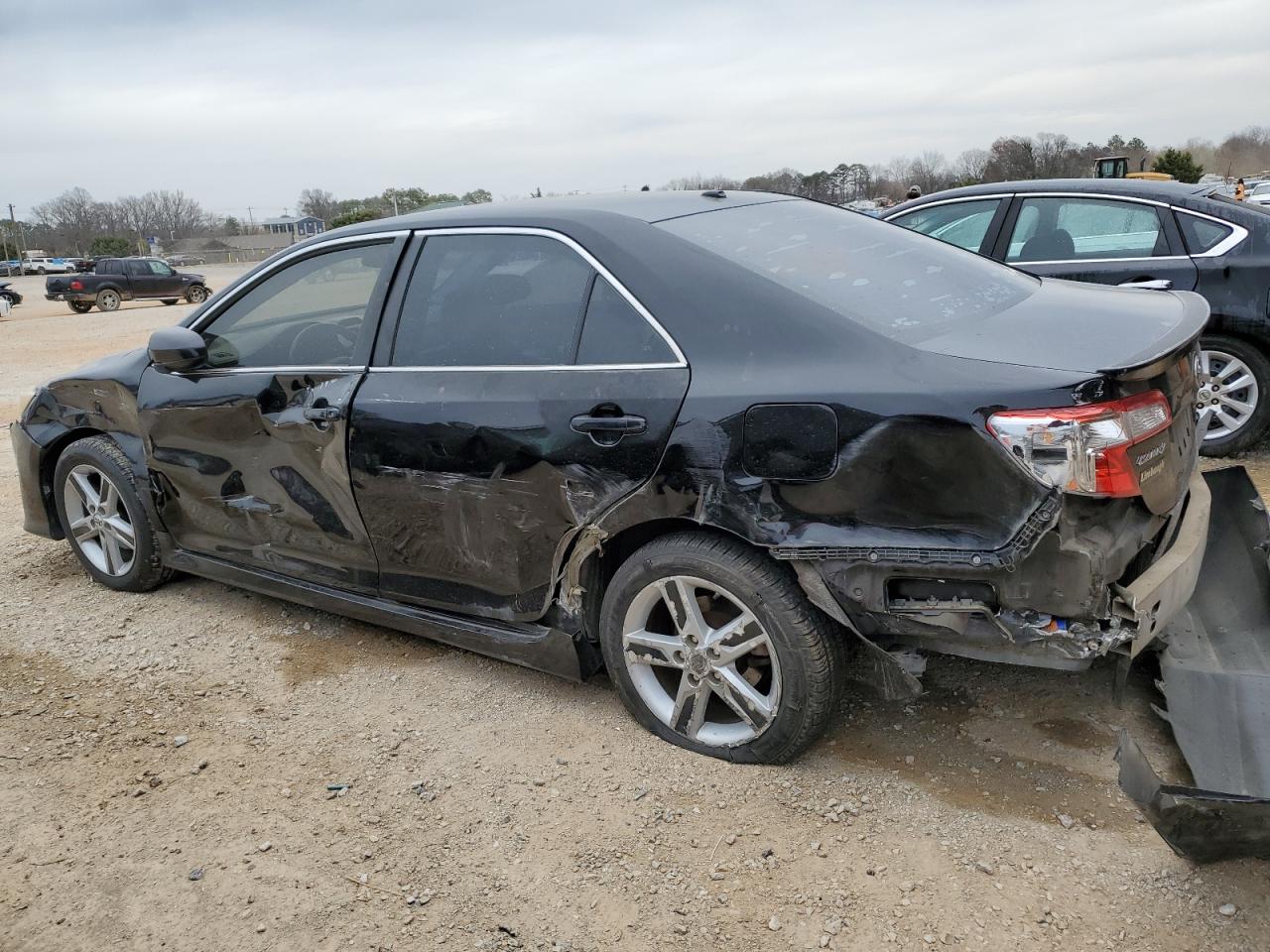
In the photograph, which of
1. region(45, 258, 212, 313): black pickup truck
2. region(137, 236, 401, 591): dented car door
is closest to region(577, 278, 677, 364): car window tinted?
region(137, 236, 401, 591): dented car door

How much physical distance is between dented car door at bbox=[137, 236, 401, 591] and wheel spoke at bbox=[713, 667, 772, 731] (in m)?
1.42

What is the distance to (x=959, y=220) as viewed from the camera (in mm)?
6859

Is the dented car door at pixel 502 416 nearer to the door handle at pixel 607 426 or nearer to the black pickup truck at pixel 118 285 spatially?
the door handle at pixel 607 426

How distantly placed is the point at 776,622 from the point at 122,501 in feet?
10.6

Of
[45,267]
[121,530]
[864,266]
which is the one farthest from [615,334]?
[45,267]

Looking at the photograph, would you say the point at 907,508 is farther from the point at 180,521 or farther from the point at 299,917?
the point at 180,521

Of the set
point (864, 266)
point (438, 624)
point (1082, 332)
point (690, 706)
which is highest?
point (864, 266)

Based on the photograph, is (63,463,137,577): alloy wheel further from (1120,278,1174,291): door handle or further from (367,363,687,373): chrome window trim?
(1120,278,1174,291): door handle

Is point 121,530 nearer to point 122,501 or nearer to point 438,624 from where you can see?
point 122,501

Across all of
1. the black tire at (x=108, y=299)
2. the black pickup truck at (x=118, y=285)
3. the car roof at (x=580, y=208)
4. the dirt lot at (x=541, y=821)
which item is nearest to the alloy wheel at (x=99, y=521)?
the dirt lot at (x=541, y=821)

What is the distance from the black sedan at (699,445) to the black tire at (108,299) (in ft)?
88.1

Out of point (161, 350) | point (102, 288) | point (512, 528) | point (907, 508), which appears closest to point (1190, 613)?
point (907, 508)

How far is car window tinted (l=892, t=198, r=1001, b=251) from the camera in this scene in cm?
673

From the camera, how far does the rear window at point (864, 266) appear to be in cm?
288
